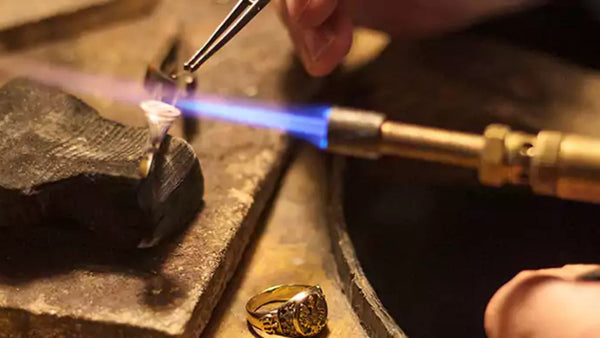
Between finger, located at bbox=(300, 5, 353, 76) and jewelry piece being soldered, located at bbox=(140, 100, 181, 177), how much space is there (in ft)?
0.83

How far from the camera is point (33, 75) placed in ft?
4.42

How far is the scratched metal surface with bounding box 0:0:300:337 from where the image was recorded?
0.89m

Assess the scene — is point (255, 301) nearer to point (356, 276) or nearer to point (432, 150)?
point (356, 276)

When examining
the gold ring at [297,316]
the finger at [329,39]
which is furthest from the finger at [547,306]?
the finger at [329,39]

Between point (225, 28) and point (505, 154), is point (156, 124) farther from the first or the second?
point (505, 154)

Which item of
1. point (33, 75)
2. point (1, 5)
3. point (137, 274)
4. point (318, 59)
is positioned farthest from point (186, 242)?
point (1, 5)

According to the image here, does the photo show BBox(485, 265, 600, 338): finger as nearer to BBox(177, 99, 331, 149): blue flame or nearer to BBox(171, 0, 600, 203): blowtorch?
BBox(171, 0, 600, 203): blowtorch

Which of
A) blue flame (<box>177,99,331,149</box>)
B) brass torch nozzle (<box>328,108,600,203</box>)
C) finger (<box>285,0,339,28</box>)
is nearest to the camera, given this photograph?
brass torch nozzle (<box>328,108,600,203</box>)

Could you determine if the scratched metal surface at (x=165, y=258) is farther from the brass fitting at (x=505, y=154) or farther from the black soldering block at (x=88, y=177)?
the brass fitting at (x=505, y=154)

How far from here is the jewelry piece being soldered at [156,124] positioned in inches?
35.4

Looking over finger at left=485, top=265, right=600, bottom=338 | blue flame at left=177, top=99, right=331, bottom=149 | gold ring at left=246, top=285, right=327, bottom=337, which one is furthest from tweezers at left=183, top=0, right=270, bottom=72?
finger at left=485, top=265, right=600, bottom=338

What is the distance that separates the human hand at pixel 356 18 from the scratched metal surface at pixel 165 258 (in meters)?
0.16

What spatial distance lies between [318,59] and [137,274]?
41 cm

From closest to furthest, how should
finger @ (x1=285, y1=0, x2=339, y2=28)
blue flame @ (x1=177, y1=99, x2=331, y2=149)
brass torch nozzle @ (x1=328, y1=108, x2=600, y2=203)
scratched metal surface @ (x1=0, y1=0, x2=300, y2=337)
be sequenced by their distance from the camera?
1. brass torch nozzle @ (x1=328, y1=108, x2=600, y2=203)
2. scratched metal surface @ (x1=0, y1=0, x2=300, y2=337)
3. finger @ (x1=285, y1=0, x2=339, y2=28)
4. blue flame @ (x1=177, y1=99, x2=331, y2=149)
